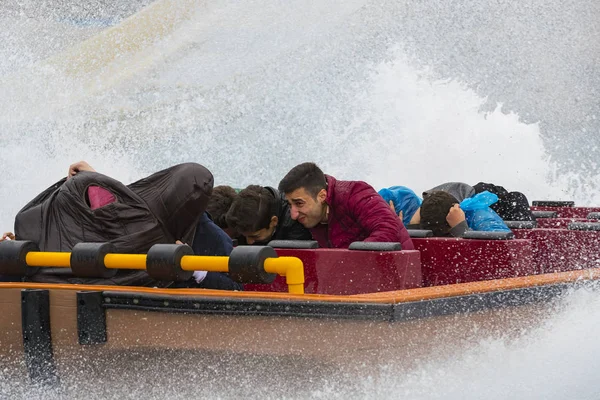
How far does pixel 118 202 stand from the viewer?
9.59 ft

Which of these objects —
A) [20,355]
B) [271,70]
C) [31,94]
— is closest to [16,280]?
[20,355]

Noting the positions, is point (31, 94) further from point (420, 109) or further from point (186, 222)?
point (186, 222)

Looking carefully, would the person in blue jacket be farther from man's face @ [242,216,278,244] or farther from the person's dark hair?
the person's dark hair

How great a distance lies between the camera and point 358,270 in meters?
3.12

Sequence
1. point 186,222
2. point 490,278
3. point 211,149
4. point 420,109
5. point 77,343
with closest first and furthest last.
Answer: point 77,343
point 186,222
point 490,278
point 420,109
point 211,149

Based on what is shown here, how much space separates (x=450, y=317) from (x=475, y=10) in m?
17.7

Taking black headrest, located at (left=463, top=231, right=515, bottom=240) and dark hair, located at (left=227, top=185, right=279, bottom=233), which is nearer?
black headrest, located at (left=463, top=231, right=515, bottom=240)

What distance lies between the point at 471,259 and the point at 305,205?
0.64 m

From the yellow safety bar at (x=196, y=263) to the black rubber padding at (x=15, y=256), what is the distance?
20 millimetres

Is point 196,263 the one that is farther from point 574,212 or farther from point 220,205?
point 574,212

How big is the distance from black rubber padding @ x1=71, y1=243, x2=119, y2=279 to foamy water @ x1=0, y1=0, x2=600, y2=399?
7.38 metres

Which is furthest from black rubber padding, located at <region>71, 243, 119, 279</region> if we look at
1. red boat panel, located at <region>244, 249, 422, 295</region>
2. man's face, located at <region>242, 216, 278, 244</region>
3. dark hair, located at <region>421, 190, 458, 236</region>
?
dark hair, located at <region>421, 190, 458, 236</region>

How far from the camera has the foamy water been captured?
13.2m

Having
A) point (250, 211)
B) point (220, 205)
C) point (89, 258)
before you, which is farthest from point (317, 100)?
point (89, 258)
